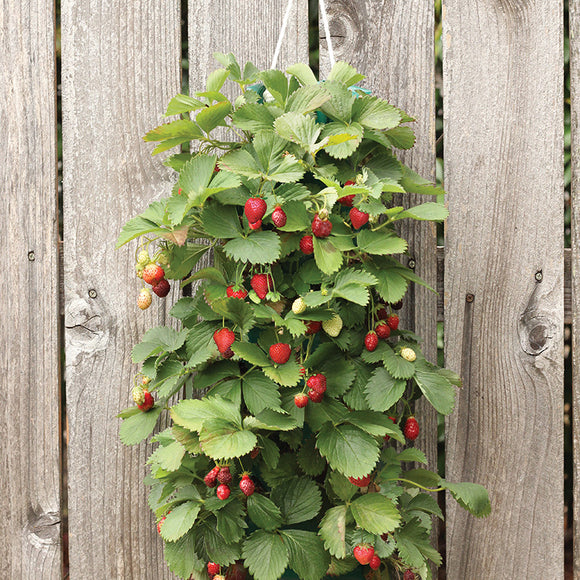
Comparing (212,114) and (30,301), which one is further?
(30,301)

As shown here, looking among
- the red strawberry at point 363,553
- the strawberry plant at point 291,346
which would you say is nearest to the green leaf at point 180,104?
the strawberry plant at point 291,346

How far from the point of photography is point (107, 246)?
3.68 ft

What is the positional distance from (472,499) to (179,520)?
0.46m

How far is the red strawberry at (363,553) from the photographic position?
761 mm

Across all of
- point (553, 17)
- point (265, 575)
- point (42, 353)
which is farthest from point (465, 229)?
point (42, 353)

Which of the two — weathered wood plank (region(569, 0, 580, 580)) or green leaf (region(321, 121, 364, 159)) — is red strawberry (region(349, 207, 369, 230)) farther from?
weathered wood plank (region(569, 0, 580, 580))

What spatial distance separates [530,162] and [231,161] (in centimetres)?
66

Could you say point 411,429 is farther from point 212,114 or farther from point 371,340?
point 212,114

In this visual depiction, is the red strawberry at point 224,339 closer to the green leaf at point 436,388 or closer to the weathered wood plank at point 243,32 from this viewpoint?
the green leaf at point 436,388

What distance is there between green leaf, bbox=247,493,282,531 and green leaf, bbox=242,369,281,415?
0.14 metres

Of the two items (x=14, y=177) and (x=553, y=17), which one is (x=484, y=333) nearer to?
(x=553, y=17)

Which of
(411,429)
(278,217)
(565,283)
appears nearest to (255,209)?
(278,217)

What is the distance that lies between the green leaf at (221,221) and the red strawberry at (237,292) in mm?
74

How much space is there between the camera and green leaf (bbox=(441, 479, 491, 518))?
86 cm
